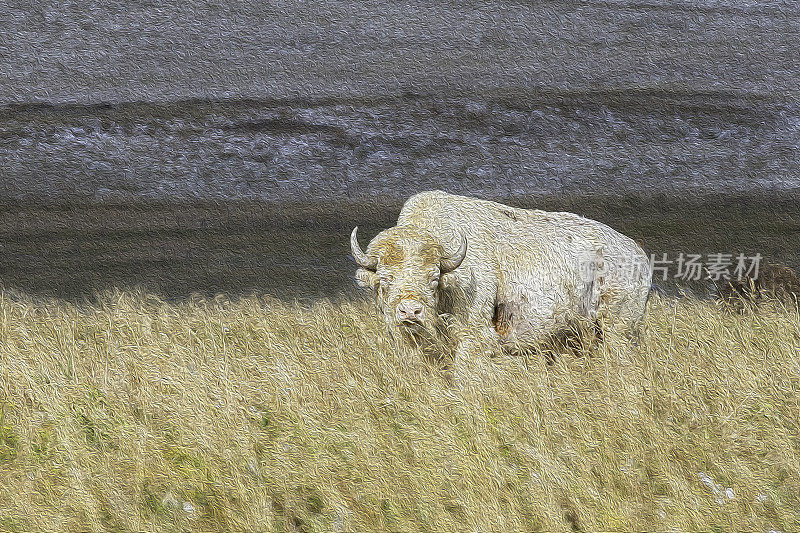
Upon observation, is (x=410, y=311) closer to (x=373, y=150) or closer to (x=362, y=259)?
(x=362, y=259)

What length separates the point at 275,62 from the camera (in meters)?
9.19

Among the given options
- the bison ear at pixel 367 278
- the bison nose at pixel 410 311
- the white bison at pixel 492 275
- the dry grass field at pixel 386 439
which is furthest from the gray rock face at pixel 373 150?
the bison nose at pixel 410 311

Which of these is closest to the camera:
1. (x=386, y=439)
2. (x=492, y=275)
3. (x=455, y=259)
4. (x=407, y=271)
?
(x=386, y=439)

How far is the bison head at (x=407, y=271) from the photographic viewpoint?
5.34m

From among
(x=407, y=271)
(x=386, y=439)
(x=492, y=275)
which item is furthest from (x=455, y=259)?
(x=386, y=439)

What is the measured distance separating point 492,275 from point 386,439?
217 cm

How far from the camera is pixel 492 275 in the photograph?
606 cm

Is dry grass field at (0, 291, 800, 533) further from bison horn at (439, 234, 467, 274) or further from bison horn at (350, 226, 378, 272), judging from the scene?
bison horn at (439, 234, 467, 274)

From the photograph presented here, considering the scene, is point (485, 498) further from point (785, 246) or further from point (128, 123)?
point (785, 246)

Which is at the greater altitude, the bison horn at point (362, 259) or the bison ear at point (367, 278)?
the bison horn at point (362, 259)

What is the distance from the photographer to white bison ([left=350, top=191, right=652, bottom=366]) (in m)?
5.51

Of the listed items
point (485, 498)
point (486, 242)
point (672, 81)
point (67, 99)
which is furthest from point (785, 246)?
point (67, 99)

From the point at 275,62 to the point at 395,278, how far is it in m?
4.59

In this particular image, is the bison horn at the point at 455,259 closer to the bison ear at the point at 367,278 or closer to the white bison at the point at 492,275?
the white bison at the point at 492,275
